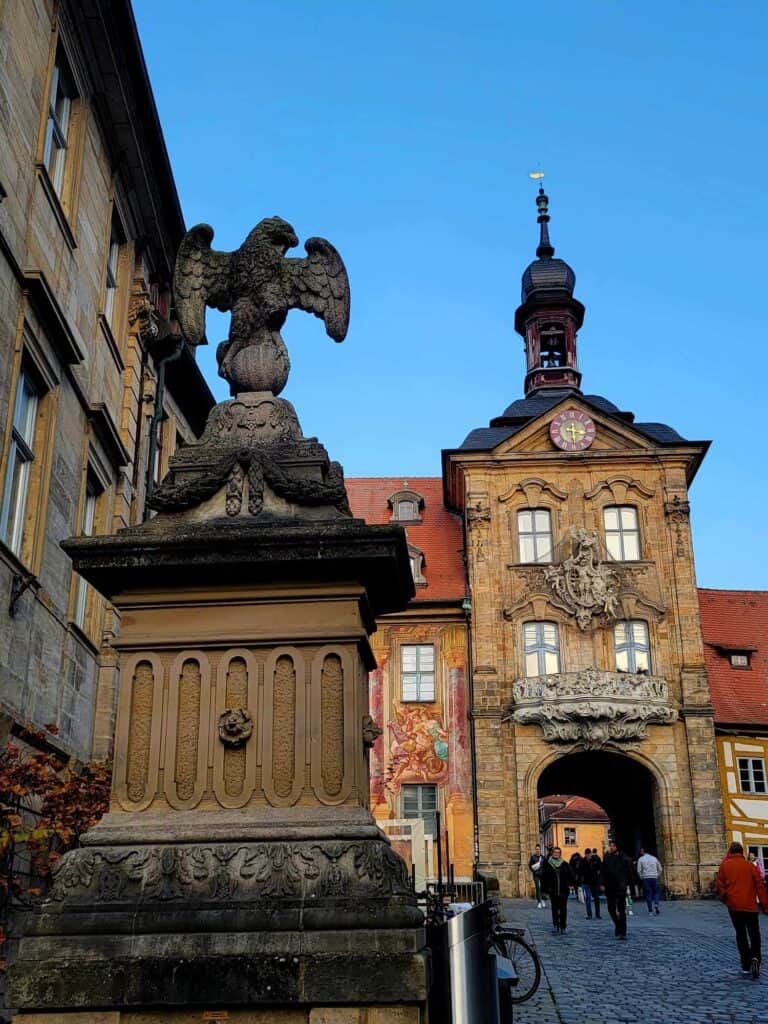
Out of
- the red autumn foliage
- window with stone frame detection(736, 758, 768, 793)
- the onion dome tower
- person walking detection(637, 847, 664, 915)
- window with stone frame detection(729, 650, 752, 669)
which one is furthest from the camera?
the onion dome tower

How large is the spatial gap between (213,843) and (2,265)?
8.16 m

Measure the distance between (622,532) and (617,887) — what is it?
55.0 ft

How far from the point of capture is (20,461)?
41.5 feet

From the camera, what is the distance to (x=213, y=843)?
498 cm

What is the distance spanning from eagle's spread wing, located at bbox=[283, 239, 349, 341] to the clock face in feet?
94.6

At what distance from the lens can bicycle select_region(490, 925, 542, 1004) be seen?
11.1 metres

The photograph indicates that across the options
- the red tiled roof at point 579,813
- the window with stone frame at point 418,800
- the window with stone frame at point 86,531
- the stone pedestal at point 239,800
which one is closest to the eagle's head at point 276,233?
the stone pedestal at point 239,800

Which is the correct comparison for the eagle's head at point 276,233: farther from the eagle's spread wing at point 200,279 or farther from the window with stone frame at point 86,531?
the window with stone frame at point 86,531

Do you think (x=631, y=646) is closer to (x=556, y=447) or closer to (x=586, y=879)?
(x=556, y=447)

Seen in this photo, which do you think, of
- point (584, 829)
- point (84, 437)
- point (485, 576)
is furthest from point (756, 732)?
point (584, 829)

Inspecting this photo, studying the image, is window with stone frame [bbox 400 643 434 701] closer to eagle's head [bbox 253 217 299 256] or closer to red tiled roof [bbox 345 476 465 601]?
red tiled roof [bbox 345 476 465 601]

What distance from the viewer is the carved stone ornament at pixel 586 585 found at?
32.8m

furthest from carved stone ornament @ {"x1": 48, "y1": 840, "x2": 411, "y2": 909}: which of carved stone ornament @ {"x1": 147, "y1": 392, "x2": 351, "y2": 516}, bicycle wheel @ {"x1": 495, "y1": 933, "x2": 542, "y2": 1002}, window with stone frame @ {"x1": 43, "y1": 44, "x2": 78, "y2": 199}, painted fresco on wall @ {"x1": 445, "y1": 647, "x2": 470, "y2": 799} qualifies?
painted fresco on wall @ {"x1": 445, "y1": 647, "x2": 470, "y2": 799}

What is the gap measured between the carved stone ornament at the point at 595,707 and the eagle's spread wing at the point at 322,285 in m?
26.0
